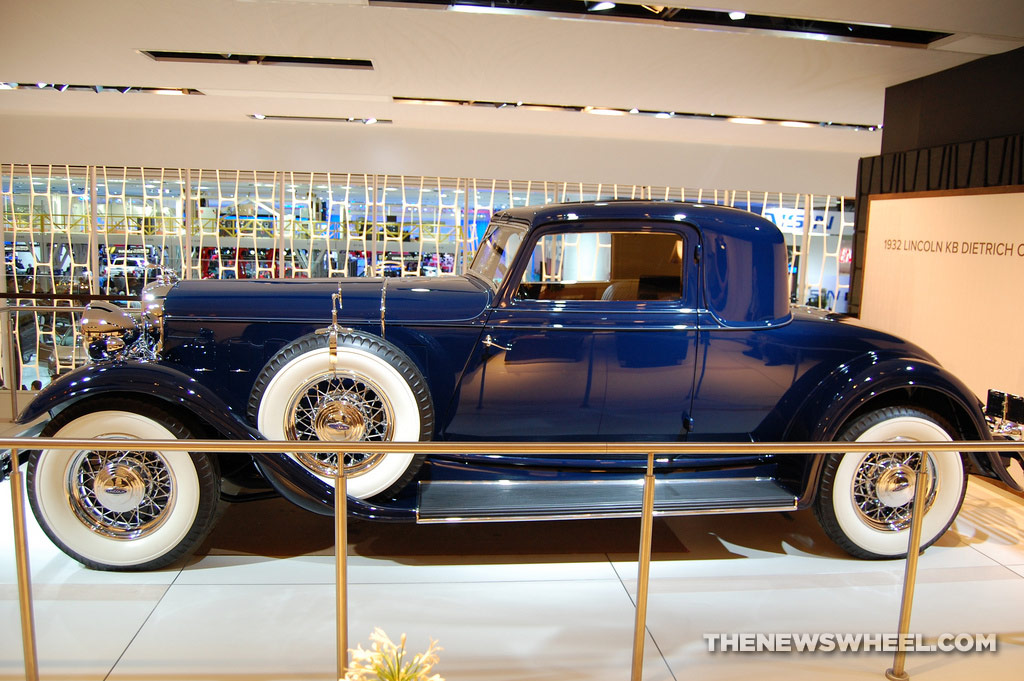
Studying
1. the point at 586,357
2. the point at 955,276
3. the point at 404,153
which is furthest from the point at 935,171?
the point at 404,153

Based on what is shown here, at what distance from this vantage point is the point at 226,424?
9.32 ft

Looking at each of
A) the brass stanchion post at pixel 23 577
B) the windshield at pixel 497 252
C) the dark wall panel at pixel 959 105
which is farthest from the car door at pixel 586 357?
the dark wall panel at pixel 959 105

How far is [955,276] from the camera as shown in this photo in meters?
4.49

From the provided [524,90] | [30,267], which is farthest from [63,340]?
[524,90]

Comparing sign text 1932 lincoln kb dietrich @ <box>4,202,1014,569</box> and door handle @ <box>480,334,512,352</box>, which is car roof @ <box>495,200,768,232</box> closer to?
sign text 1932 lincoln kb dietrich @ <box>4,202,1014,569</box>

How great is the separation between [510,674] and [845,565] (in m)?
1.81

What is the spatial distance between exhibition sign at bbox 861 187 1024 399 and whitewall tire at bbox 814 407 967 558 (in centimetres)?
131

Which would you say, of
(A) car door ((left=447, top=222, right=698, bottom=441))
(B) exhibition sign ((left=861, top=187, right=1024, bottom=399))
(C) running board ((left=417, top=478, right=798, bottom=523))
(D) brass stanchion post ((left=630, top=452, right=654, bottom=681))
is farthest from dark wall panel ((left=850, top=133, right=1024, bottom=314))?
(D) brass stanchion post ((left=630, top=452, right=654, bottom=681))

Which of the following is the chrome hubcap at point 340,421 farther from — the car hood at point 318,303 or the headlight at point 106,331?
the headlight at point 106,331

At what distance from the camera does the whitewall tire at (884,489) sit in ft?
10.3

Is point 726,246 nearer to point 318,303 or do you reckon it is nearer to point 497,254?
point 497,254

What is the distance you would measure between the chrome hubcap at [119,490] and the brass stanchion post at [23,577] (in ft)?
2.59

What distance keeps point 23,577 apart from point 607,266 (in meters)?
2.80

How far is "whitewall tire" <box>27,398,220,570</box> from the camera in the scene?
9.15 ft
